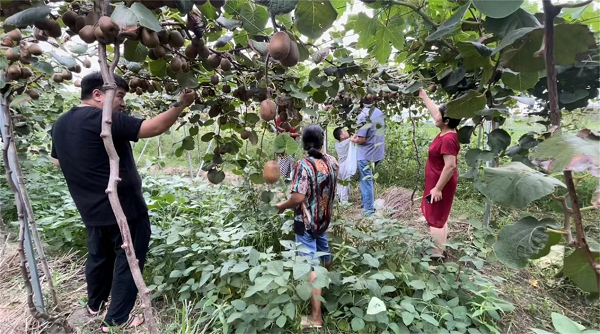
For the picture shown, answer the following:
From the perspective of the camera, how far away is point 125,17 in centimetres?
55

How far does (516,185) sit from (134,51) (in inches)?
36.9

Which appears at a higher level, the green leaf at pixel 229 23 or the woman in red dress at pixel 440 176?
the green leaf at pixel 229 23

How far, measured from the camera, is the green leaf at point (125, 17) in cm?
54

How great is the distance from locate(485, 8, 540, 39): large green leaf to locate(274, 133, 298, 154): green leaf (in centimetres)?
59

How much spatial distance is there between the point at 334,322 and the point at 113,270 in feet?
4.41

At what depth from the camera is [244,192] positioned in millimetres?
2725

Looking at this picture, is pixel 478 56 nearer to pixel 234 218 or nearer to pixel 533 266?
pixel 234 218

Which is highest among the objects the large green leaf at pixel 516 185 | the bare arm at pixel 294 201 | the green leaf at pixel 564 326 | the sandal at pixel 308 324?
the large green leaf at pixel 516 185

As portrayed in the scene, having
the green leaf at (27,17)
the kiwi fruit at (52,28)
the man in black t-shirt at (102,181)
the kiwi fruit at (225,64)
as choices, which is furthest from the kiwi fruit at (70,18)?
the man in black t-shirt at (102,181)

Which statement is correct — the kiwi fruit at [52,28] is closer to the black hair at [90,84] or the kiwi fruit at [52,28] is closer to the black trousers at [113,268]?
the black hair at [90,84]

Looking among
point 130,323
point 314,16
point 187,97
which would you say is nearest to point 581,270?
point 314,16

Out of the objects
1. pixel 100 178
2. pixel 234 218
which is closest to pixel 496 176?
pixel 100 178

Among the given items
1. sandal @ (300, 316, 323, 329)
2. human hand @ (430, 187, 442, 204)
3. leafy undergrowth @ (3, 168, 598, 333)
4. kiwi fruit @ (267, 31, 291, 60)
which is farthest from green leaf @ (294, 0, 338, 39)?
human hand @ (430, 187, 442, 204)

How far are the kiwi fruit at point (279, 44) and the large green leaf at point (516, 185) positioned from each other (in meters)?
0.45
